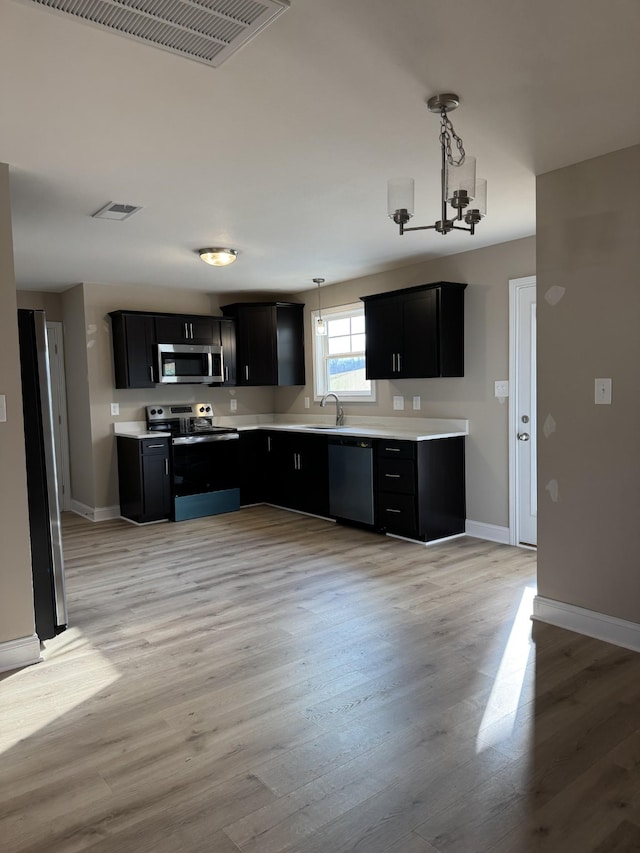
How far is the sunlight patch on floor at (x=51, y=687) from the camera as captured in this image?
2.45 m

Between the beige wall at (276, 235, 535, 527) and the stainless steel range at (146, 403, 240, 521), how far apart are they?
2.10 metres

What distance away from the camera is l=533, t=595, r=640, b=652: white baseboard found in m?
2.94

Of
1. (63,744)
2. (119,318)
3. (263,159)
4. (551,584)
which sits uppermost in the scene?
(263,159)

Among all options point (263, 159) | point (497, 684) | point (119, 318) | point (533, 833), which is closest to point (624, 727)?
point (497, 684)

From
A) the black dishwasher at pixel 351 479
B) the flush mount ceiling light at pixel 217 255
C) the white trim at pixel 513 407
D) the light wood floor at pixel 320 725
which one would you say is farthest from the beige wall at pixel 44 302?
the white trim at pixel 513 407

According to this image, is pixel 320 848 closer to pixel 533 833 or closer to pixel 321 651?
pixel 533 833

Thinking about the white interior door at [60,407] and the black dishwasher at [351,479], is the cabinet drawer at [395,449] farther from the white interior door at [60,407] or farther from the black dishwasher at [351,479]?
the white interior door at [60,407]

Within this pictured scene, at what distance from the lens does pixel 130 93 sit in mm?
2207

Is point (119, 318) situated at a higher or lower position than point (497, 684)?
higher

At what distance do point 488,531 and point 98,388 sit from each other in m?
3.96

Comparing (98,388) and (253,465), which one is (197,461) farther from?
(98,388)

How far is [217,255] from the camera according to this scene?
465 cm

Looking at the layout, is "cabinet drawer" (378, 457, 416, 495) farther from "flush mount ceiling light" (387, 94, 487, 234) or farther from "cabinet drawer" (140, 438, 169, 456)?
"flush mount ceiling light" (387, 94, 487, 234)

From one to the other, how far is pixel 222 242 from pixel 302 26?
2.73 meters
